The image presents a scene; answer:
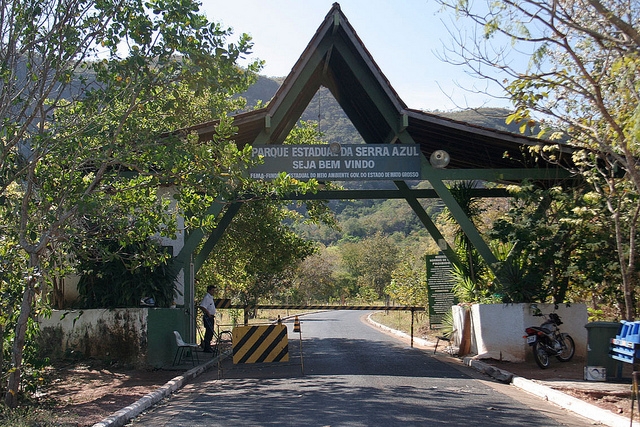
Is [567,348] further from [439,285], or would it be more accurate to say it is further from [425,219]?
[439,285]

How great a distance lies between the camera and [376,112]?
1923 centimetres

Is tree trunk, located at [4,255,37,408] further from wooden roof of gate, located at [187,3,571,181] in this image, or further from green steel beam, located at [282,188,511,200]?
green steel beam, located at [282,188,511,200]

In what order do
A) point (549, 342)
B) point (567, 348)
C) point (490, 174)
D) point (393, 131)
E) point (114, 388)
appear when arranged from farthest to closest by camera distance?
point (393, 131), point (490, 174), point (567, 348), point (549, 342), point (114, 388)

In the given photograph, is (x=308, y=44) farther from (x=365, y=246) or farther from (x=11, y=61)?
(x=365, y=246)

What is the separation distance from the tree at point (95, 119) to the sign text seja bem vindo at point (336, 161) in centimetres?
490

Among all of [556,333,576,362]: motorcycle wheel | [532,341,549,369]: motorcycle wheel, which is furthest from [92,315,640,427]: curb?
[556,333,576,362]: motorcycle wheel

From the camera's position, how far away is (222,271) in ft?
87.5

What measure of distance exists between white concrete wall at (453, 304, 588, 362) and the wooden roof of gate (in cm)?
333

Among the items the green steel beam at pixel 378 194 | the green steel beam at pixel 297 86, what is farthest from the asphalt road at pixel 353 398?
the green steel beam at pixel 297 86

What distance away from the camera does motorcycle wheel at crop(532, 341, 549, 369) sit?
14.1 m

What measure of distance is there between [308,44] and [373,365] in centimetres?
731

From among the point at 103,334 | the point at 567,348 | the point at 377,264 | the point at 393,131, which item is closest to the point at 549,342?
the point at 567,348

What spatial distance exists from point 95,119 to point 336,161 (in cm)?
691

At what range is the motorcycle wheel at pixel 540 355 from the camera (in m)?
14.1
